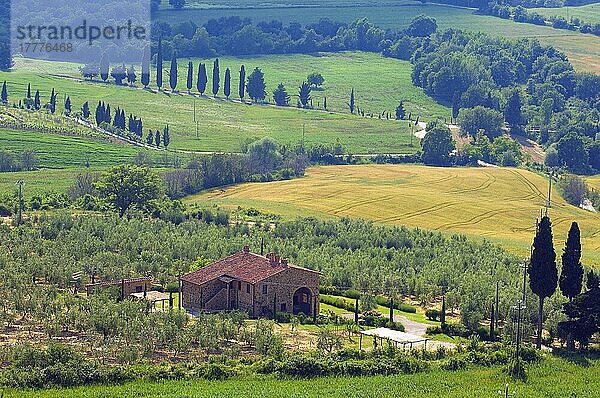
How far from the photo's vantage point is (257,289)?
230ft

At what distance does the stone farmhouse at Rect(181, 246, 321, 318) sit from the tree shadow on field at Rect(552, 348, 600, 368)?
48.7 feet

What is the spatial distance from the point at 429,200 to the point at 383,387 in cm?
6941

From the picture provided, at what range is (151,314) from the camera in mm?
64500

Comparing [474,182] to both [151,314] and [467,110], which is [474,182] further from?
[151,314]

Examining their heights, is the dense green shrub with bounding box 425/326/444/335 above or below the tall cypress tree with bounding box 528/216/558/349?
below

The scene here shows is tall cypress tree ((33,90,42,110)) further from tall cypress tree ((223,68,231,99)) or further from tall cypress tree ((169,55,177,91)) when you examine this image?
tall cypress tree ((223,68,231,99))

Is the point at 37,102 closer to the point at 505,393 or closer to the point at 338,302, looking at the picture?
the point at 338,302

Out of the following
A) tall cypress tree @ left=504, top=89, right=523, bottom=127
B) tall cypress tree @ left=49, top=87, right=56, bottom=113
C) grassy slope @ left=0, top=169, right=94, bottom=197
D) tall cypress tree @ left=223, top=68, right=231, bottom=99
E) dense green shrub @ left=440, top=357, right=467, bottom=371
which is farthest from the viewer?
tall cypress tree @ left=223, top=68, right=231, bottom=99

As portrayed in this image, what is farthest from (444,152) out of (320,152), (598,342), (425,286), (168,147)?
(598,342)

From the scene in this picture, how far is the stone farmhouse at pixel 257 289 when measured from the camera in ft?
232

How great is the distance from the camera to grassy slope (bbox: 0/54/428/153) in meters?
163

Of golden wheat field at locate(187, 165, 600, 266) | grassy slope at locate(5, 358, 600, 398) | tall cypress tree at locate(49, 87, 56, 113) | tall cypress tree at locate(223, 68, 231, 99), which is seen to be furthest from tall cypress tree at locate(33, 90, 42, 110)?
grassy slope at locate(5, 358, 600, 398)

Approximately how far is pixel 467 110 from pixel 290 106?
27991 millimetres

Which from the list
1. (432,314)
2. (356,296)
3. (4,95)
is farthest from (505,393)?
(4,95)
